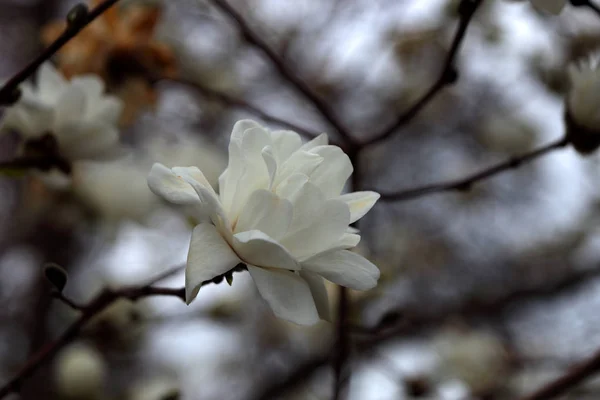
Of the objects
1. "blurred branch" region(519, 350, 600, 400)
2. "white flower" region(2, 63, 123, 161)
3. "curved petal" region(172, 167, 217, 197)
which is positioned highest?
"curved petal" region(172, 167, 217, 197)

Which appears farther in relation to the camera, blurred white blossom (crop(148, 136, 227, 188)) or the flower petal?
blurred white blossom (crop(148, 136, 227, 188))

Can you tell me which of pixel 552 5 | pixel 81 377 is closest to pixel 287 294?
pixel 552 5

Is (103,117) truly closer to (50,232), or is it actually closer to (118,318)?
(118,318)

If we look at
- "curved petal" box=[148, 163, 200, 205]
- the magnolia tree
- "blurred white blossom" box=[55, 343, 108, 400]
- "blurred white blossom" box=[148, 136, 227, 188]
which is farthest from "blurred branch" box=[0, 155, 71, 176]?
"blurred white blossom" box=[55, 343, 108, 400]

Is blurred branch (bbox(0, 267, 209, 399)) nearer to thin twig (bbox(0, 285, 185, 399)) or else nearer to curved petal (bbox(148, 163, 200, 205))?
thin twig (bbox(0, 285, 185, 399))

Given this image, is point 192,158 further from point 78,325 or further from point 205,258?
point 205,258

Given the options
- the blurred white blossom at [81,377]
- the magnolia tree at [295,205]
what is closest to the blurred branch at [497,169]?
the magnolia tree at [295,205]

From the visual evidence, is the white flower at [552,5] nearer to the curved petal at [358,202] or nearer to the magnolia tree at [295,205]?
the magnolia tree at [295,205]

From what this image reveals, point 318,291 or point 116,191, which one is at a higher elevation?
point 318,291
